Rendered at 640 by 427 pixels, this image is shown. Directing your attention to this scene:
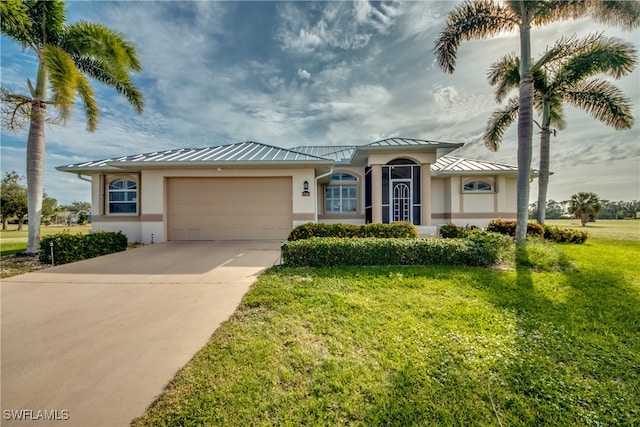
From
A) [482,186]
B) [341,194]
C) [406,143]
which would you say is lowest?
[341,194]

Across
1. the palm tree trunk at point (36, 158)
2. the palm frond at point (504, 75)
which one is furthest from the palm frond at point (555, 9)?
the palm tree trunk at point (36, 158)

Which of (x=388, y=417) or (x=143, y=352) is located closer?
(x=388, y=417)

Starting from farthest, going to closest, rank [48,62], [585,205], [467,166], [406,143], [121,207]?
1. [585,205]
2. [467,166]
3. [121,207]
4. [406,143]
5. [48,62]

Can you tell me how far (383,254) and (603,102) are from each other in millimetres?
12213

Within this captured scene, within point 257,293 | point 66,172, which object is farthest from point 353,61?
point 66,172

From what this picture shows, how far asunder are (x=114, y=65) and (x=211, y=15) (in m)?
3.97

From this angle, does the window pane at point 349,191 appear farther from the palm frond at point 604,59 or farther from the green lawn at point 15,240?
the green lawn at point 15,240

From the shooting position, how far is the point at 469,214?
14.5 metres

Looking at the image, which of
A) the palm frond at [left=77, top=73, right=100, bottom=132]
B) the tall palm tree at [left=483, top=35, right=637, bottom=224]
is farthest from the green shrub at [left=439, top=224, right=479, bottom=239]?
the palm frond at [left=77, top=73, right=100, bottom=132]

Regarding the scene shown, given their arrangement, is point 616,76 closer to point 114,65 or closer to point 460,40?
point 460,40

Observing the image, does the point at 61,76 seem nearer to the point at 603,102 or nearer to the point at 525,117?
the point at 525,117

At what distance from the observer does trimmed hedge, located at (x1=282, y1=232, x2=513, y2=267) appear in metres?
6.25

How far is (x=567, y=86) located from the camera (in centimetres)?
1077

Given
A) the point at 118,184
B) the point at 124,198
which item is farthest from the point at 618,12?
the point at 118,184
